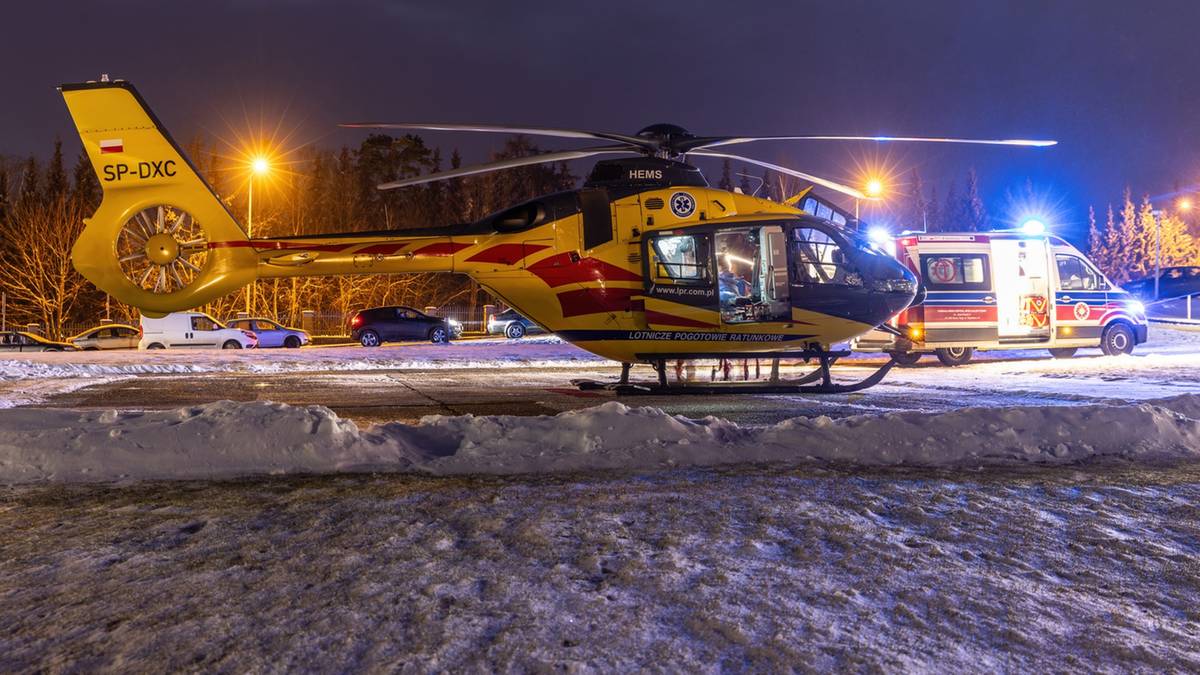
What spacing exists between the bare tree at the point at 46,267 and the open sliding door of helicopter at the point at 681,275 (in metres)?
41.3

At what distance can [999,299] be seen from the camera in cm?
1850

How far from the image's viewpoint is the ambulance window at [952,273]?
18.2 m

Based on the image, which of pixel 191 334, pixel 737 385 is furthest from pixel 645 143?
pixel 191 334

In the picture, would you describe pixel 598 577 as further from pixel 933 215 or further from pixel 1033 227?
pixel 933 215

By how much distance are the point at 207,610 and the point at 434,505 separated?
1831 millimetres

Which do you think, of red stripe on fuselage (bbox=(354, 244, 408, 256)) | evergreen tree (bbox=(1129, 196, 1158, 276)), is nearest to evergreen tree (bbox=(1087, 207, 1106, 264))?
evergreen tree (bbox=(1129, 196, 1158, 276))

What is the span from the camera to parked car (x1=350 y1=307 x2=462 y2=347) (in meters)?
34.2

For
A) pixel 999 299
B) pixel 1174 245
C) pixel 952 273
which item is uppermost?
pixel 1174 245

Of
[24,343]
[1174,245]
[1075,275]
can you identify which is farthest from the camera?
[1174,245]

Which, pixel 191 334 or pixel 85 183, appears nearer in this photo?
pixel 191 334

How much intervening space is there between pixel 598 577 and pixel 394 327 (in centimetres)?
3253

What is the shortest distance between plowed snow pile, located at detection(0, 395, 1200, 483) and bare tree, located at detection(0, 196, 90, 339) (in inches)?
1696

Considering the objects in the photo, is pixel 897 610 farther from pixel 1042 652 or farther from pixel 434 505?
pixel 434 505

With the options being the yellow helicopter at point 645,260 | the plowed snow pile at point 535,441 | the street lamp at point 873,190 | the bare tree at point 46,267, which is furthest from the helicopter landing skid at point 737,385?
the bare tree at point 46,267
